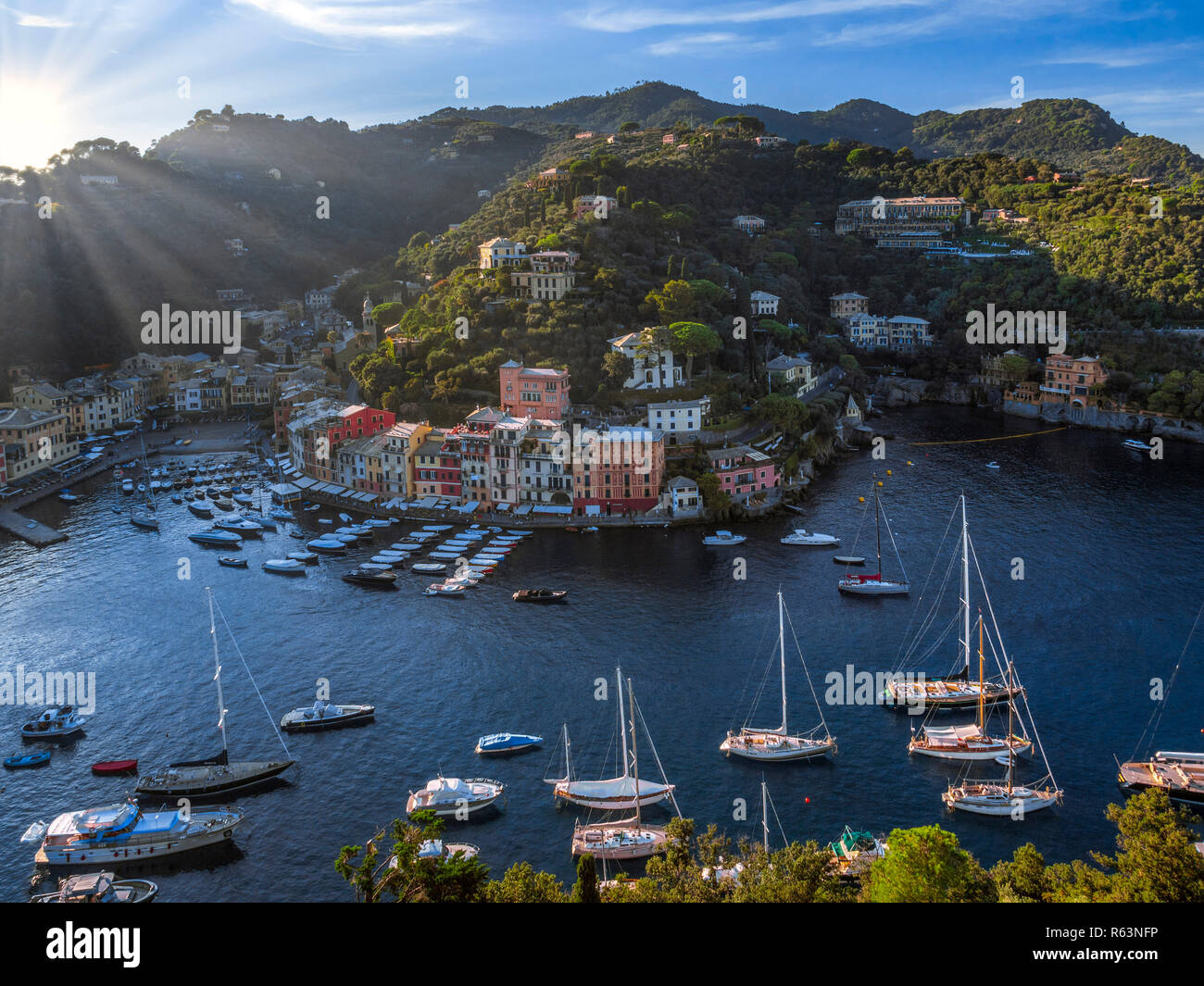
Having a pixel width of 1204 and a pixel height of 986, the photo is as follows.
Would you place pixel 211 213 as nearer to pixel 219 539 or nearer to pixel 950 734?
pixel 219 539

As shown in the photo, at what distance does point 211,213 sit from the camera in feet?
245

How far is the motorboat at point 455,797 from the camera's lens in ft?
50.6

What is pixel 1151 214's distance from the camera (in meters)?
55.4

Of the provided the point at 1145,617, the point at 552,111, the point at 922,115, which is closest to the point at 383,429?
the point at 1145,617

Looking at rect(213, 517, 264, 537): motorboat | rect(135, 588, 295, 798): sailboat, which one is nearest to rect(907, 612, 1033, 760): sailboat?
rect(135, 588, 295, 798): sailboat

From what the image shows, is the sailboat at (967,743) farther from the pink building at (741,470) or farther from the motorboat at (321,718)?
the pink building at (741,470)

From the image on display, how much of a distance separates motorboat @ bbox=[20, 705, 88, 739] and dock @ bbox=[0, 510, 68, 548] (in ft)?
41.0

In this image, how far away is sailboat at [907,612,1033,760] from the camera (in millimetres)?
16875

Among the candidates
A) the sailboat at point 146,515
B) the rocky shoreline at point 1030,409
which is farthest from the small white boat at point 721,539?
the rocky shoreline at point 1030,409

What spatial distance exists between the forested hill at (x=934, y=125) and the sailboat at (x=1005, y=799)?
253 ft

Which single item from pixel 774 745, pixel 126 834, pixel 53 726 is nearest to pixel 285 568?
pixel 53 726

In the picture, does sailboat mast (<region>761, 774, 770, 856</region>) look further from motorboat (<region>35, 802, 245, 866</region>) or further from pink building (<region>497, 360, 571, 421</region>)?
pink building (<region>497, 360, 571, 421</region>)

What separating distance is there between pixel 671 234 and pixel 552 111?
82.9 meters

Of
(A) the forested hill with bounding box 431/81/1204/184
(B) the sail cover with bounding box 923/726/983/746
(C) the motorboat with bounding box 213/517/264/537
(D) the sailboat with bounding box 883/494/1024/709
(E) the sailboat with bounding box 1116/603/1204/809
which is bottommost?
(E) the sailboat with bounding box 1116/603/1204/809
